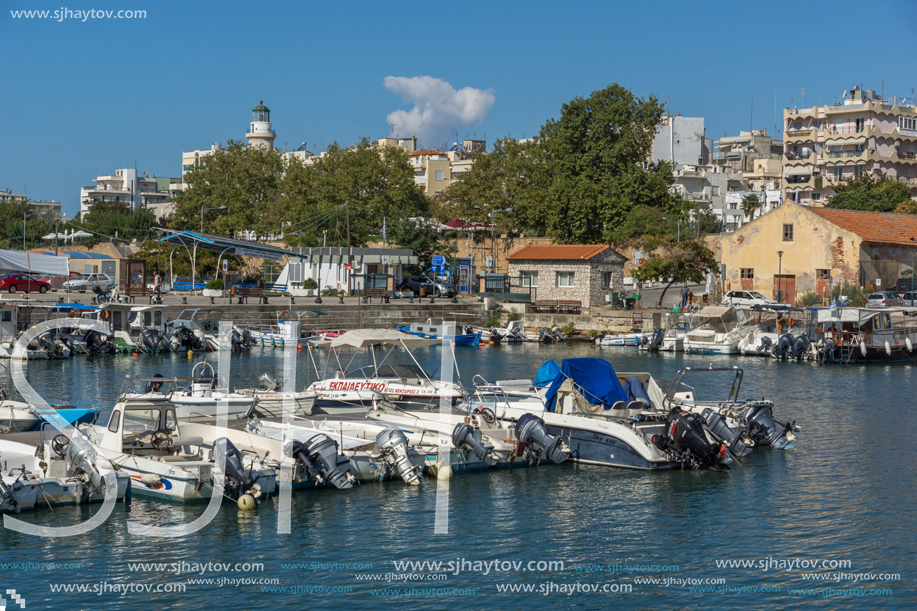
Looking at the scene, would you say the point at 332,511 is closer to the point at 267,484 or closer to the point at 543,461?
the point at 267,484

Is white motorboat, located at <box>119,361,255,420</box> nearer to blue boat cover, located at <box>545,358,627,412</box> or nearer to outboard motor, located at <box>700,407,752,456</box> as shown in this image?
blue boat cover, located at <box>545,358,627,412</box>

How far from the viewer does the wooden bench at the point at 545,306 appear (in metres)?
56.8

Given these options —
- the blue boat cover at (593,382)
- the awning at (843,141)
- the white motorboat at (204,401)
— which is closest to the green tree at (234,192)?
the awning at (843,141)

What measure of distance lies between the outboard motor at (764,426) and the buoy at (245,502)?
487 inches

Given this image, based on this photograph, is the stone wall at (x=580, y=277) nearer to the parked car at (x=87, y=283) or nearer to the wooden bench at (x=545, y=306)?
the wooden bench at (x=545, y=306)

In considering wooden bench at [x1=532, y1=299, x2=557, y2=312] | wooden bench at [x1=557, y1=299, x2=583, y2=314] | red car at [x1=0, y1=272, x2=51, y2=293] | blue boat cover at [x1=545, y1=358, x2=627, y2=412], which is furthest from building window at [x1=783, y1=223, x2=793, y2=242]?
red car at [x1=0, y1=272, x2=51, y2=293]

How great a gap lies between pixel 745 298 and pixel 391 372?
34.7 metres

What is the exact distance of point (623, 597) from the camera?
551 inches

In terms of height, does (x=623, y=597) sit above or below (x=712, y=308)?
below

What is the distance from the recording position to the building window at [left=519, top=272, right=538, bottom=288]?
58625mm

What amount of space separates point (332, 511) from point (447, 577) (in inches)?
145

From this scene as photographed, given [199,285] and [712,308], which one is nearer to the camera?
[712,308]

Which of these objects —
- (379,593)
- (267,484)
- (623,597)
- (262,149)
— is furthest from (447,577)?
(262,149)

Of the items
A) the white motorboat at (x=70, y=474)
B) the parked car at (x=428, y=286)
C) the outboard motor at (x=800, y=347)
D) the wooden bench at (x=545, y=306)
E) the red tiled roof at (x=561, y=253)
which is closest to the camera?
the white motorboat at (x=70, y=474)
